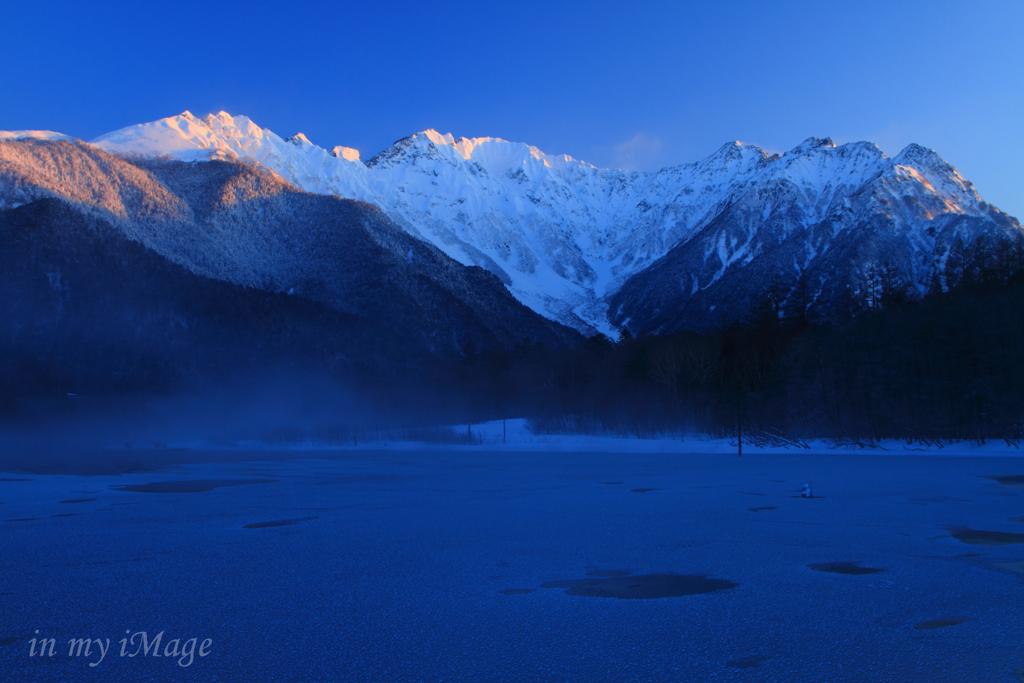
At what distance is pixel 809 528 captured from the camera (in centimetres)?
1046

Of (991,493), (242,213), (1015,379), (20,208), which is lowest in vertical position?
(991,493)

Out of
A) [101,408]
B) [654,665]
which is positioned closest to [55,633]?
Result: [654,665]

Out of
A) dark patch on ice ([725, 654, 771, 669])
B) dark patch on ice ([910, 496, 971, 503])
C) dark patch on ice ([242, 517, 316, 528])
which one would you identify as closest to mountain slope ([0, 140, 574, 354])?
dark patch on ice ([910, 496, 971, 503])

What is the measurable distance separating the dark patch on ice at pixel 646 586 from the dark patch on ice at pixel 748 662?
5.42 feet

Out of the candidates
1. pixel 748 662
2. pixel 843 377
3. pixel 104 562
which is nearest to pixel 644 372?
pixel 843 377

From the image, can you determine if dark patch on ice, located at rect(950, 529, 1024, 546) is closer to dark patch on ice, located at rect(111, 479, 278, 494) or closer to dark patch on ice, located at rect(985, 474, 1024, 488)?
dark patch on ice, located at rect(985, 474, 1024, 488)

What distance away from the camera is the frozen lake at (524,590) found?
15.8 feet

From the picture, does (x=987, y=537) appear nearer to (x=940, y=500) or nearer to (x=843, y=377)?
(x=940, y=500)

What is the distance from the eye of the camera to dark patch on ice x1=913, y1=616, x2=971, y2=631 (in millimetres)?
5531

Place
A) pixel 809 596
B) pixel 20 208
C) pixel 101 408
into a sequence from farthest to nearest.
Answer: pixel 20 208, pixel 101 408, pixel 809 596

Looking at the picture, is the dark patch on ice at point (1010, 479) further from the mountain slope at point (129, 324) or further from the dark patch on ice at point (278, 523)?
the mountain slope at point (129, 324)

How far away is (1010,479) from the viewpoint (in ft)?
64.8

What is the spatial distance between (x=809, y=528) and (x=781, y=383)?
166ft

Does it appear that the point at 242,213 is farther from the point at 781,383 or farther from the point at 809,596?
the point at 809,596
